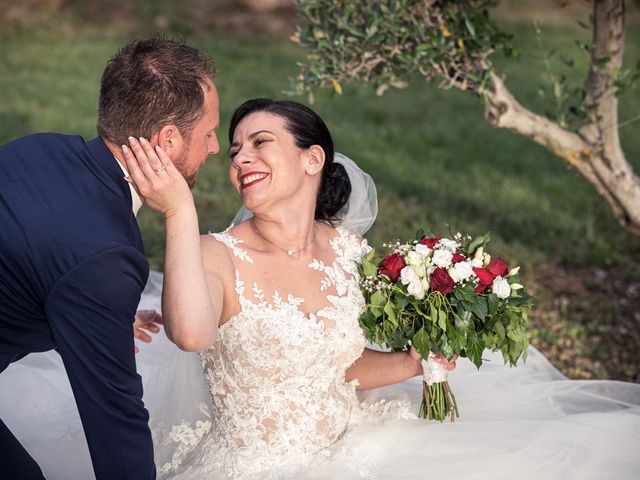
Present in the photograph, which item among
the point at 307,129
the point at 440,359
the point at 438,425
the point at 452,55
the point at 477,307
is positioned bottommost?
the point at 438,425

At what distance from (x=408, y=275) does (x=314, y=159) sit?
0.70 meters

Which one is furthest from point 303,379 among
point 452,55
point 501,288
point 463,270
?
point 452,55

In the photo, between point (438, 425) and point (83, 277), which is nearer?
point (83, 277)

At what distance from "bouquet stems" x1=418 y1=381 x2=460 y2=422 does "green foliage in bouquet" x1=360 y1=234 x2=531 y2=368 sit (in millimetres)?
270

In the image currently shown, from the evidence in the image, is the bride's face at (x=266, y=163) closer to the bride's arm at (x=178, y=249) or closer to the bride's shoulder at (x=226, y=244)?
the bride's shoulder at (x=226, y=244)

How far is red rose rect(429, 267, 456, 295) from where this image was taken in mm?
3934

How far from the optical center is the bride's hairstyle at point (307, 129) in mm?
4141

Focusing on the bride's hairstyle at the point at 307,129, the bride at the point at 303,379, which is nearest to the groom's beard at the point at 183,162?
the bride at the point at 303,379

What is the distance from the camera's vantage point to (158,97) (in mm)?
3170

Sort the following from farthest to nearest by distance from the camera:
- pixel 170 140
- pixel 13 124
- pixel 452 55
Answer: pixel 13 124 → pixel 452 55 → pixel 170 140

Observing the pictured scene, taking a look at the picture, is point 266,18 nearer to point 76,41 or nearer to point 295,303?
point 76,41

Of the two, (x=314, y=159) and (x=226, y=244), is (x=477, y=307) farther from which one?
Answer: (x=226, y=244)

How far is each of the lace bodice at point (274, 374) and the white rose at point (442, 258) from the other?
1.43ft

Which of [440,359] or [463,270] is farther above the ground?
[463,270]
